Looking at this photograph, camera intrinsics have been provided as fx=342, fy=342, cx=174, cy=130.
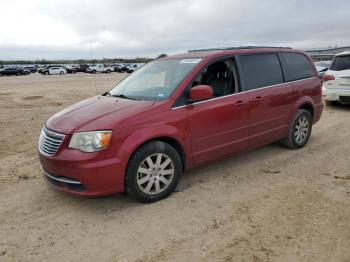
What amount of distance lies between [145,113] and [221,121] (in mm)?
1172

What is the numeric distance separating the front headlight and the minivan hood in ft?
0.20

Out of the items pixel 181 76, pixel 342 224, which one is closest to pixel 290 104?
pixel 181 76

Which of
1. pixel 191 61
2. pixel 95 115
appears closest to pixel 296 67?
pixel 191 61

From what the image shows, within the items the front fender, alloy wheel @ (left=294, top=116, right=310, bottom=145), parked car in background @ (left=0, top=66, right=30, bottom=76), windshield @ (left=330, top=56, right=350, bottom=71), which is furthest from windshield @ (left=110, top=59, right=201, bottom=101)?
parked car in background @ (left=0, top=66, right=30, bottom=76)

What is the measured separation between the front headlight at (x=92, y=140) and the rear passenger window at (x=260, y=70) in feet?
7.68

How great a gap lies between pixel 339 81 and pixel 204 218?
7.79 metres

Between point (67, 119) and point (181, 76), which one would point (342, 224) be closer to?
point (181, 76)

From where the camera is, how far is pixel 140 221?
3.69 meters

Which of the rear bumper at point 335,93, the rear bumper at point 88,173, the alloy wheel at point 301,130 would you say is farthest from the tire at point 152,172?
the rear bumper at point 335,93

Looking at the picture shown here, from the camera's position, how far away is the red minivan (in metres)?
3.75

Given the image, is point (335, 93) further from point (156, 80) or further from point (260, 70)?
point (156, 80)

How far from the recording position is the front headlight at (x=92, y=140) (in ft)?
12.1

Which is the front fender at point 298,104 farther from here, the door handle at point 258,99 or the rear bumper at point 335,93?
the rear bumper at point 335,93

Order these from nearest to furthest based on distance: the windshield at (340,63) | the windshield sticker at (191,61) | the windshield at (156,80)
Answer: the windshield at (156,80), the windshield sticker at (191,61), the windshield at (340,63)
